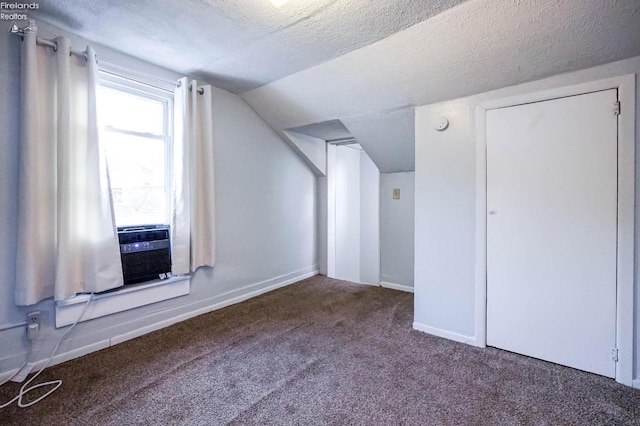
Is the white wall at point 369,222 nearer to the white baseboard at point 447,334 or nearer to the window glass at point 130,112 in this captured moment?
the white baseboard at point 447,334

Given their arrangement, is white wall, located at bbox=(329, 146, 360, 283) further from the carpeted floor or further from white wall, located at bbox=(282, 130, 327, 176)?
the carpeted floor

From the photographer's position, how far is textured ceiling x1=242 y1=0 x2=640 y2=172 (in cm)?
164

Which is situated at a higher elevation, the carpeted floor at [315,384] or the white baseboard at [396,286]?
the white baseboard at [396,286]

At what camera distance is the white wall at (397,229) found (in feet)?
12.1

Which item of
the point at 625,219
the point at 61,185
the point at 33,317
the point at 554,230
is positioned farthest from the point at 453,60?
the point at 33,317

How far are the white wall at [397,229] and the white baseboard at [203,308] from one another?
1.13m

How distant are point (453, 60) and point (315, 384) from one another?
2.32 meters

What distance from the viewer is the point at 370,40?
2.09m

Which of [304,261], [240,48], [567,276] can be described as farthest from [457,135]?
[304,261]

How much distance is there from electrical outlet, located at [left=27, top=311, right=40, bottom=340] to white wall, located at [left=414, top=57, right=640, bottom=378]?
9.08 ft

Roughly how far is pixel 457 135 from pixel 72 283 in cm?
301

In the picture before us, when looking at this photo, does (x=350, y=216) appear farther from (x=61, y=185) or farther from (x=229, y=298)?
(x=61, y=185)

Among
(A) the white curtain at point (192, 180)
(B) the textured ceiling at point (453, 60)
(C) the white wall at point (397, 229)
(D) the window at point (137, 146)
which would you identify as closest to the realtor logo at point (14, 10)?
(D) the window at point (137, 146)

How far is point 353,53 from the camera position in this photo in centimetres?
225
